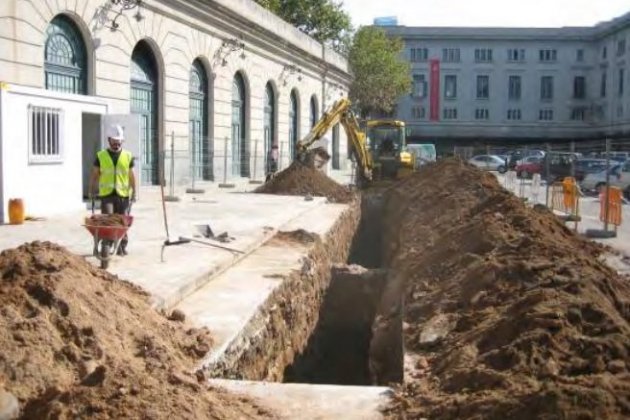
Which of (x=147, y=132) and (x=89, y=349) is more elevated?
(x=147, y=132)

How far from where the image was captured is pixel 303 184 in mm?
24547

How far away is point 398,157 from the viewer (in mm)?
28922

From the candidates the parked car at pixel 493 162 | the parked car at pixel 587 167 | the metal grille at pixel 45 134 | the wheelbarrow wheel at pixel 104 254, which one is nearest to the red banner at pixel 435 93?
the parked car at pixel 493 162

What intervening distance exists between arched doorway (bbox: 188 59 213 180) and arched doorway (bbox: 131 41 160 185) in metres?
2.37

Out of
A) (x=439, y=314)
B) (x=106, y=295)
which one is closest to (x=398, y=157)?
(x=439, y=314)

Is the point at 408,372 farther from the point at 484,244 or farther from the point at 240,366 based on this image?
the point at 484,244

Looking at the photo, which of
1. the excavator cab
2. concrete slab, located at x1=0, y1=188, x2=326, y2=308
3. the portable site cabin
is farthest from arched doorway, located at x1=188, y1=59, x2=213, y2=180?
the portable site cabin

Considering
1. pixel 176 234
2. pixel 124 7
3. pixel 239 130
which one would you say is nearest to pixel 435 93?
pixel 239 130

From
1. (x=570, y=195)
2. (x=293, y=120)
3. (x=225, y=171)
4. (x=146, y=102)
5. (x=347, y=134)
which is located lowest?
(x=570, y=195)

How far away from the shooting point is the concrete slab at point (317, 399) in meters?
5.09

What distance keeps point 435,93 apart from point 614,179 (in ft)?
183

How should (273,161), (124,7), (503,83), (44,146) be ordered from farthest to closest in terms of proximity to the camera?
(503,83), (273,161), (124,7), (44,146)

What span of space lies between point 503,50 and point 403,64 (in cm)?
2852

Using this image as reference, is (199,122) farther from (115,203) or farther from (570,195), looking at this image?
(115,203)
